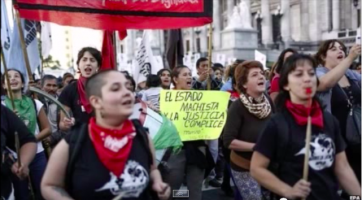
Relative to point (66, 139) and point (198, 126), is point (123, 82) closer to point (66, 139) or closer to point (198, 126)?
point (66, 139)

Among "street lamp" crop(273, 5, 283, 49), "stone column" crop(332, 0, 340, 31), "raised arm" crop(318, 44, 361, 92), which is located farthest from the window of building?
"raised arm" crop(318, 44, 361, 92)

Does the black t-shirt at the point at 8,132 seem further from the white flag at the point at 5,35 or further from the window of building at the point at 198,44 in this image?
the window of building at the point at 198,44

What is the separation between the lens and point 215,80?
8930 millimetres

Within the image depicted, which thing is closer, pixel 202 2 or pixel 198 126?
pixel 198 126

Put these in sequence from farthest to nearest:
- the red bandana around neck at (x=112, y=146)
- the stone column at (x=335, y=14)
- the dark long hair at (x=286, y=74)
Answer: the stone column at (x=335, y=14) → the dark long hair at (x=286, y=74) → the red bandana around neck at (x=112, y=146)

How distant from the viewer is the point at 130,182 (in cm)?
259

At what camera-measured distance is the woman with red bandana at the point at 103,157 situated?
2543 mm

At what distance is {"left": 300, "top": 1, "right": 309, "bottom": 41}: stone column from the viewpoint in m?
47.5

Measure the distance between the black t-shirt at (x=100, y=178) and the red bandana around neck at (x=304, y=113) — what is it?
35.4 inches

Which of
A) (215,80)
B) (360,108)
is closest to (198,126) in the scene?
(360,108)

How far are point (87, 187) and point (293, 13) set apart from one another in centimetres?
5092

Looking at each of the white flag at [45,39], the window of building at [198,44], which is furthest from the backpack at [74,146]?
the window of building at [198,44]

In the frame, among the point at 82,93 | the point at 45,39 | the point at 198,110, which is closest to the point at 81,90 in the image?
the point at 82,93

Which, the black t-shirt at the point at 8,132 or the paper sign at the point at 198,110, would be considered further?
the paper sign at the point at 198,110
